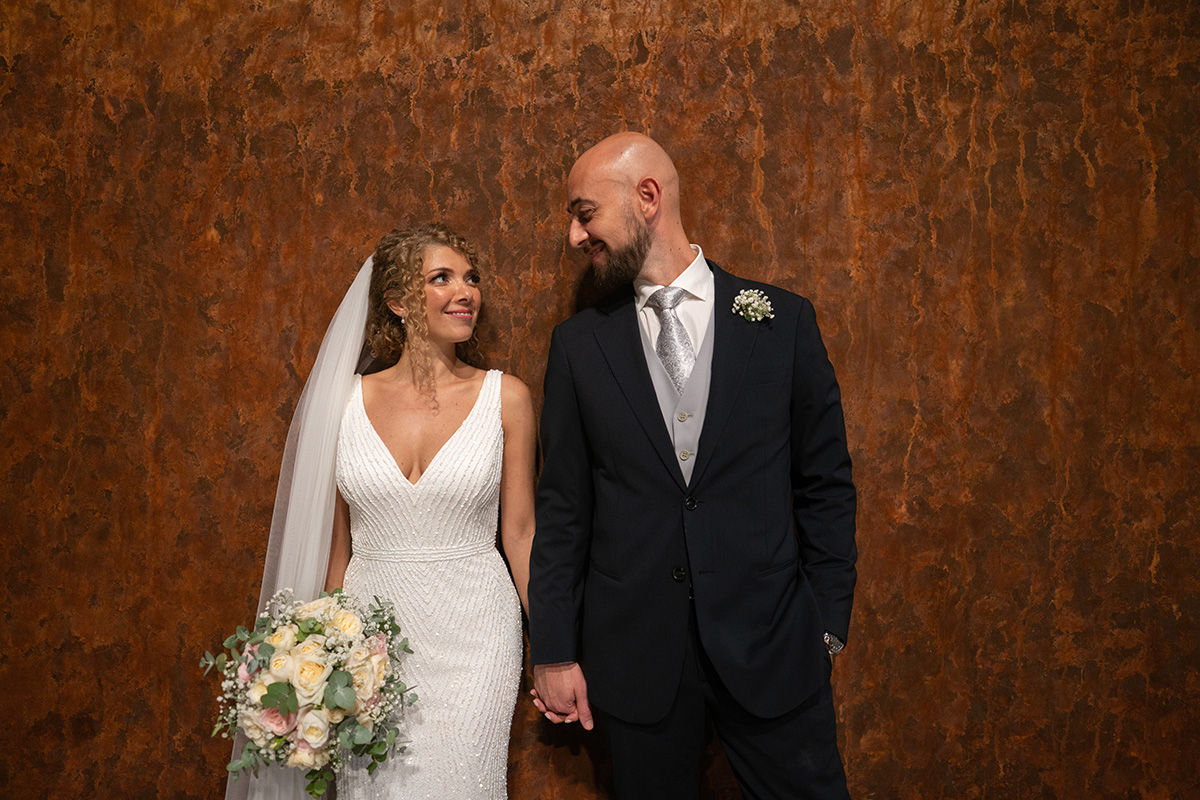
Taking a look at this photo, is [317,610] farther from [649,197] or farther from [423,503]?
[649,197]

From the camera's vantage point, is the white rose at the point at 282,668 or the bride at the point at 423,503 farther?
the bride at the point at 423,503

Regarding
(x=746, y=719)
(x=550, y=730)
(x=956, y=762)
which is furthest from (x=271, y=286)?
(x=956, y=762)

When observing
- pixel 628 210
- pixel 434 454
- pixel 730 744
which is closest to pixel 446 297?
pixel 434 454

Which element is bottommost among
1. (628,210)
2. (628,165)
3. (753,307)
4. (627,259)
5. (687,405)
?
(687,405)

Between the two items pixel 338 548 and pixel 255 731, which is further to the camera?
pixel 338 548

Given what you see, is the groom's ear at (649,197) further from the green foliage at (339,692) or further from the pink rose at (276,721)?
the pink rose at (276,721)

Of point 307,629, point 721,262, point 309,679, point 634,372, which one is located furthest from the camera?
point 721,262

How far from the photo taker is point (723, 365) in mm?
2135

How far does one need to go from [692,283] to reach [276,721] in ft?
5.55

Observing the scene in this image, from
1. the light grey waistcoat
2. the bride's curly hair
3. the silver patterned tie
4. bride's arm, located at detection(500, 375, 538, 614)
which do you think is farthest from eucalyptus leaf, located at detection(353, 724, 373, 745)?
the silver patterned tie

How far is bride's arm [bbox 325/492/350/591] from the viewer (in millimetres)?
2520

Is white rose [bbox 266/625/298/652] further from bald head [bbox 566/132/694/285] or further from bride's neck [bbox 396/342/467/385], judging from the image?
bald head [bbox 566/132/694/285]

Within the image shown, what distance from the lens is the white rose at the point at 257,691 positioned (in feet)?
6.57

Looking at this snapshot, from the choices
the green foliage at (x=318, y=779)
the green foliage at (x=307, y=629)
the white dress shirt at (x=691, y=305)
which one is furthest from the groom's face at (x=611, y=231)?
the green foliage at (x=318, y=779)
